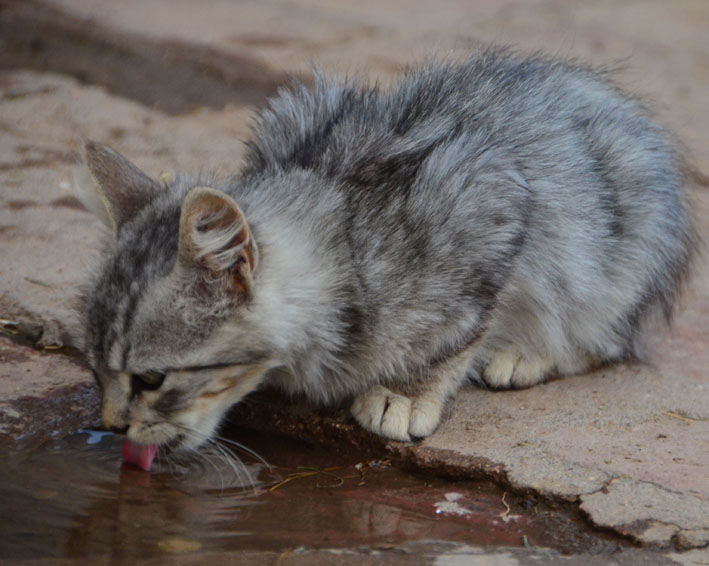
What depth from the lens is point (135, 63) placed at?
280 inches

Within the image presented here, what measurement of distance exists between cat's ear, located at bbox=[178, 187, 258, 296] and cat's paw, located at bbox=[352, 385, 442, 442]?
30.3 inches

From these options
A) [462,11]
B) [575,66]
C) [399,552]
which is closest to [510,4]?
[462,11]

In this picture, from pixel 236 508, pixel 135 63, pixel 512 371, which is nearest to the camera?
pixel 236 508

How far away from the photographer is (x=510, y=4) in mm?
8852

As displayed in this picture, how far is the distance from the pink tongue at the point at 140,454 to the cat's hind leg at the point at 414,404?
2.45 ft

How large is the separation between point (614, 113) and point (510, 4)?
4.77 m

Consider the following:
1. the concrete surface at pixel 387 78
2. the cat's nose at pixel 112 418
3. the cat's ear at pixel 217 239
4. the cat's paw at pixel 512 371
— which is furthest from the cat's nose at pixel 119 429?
the cat's paw at pixel 512 371

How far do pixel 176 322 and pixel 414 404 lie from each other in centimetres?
99

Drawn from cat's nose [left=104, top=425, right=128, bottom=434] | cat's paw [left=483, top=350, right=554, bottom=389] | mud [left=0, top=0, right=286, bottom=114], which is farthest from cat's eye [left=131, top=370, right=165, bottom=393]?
mud [left=0, top=0, right=286, bottom=114]

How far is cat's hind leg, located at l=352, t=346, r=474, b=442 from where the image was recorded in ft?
12.1

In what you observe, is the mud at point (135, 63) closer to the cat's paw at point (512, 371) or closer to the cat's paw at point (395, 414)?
the cat's paw at point (512, 371)

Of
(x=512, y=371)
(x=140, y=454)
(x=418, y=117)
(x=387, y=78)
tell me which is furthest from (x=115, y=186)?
(x=387, y=78)

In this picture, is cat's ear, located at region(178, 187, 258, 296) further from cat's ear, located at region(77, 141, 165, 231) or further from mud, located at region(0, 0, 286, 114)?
mud, located at region(0, 0, 286, 114)

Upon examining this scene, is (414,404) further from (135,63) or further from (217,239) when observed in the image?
(135,63)
